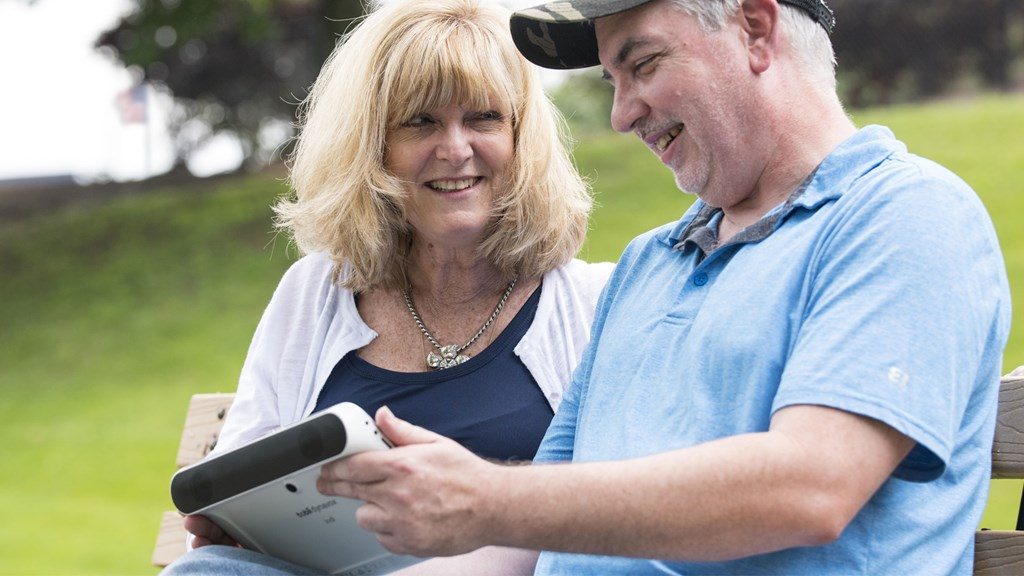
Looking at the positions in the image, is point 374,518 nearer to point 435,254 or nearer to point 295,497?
point 295,497

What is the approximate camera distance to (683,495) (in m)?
1.78

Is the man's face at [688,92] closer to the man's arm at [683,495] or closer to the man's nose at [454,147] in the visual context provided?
the man's arm at [683,495]

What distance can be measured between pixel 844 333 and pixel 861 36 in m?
16.4

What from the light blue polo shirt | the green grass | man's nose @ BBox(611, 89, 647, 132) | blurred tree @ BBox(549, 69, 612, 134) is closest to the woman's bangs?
man's nose @ BBox(611, 89, 647, 132)

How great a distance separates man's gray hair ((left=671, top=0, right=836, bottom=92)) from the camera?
2.25 metres

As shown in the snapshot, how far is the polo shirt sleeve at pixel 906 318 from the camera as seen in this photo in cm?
179

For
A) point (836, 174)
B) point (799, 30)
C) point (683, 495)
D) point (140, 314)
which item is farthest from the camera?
point (140, 314)

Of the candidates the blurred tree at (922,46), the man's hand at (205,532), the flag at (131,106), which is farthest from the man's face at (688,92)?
the blurred tree at (922,46)

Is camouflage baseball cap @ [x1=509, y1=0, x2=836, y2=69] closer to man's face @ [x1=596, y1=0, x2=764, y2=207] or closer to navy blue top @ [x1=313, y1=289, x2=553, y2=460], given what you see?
man's face @ [x1=596, y1=0, x2=764, y2=207]

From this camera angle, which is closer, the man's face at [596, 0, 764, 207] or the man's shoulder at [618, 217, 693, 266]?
the man's face at [596, 0, 764, 207]

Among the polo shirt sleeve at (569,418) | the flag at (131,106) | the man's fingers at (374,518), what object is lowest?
the flag at (131,106)

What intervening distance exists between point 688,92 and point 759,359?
0.54m

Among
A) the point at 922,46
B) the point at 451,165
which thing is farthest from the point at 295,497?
the point at 922,46

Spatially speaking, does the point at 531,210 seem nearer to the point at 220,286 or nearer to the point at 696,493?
the point at 696,493
